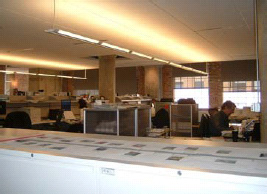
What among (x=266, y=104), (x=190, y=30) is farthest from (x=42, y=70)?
(x=266, y=104)

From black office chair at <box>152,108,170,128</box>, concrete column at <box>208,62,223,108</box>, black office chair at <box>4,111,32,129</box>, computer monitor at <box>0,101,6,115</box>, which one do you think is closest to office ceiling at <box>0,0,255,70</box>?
computer monitor at <box>0,101,6,115</box>

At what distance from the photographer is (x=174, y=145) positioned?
69.0 inches

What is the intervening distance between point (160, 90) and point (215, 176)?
13317 mm

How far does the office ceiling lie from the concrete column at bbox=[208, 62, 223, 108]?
4.10m

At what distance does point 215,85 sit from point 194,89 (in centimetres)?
132

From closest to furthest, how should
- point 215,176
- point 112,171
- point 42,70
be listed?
point 215,176 < point 112,171 < point 42,70

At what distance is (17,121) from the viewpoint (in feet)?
14.7

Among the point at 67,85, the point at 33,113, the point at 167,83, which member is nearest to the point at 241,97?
the point at 167,83

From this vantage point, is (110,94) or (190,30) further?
(110,94)

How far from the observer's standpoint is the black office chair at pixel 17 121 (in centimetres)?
446

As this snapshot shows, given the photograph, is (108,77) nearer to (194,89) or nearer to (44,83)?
(194,89)

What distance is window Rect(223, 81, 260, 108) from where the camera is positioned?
13203 millimetres

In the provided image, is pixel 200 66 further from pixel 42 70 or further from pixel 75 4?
pixel 75 4

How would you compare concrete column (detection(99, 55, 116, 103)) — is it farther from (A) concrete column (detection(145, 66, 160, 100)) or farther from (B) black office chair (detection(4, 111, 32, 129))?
(B) black office chair (detection(4, 111, 32, 129))
